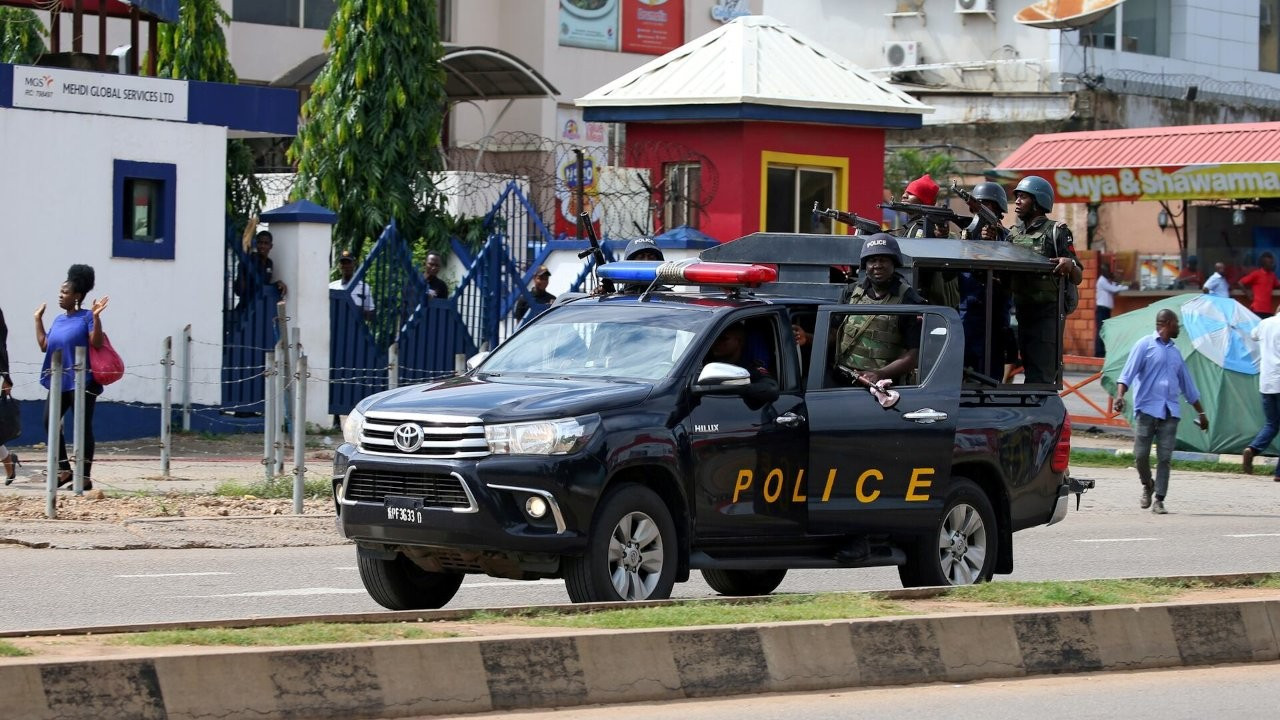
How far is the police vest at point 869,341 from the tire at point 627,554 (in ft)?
6.29

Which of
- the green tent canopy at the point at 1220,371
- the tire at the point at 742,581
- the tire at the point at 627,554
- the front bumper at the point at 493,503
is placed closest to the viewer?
the front bumper at the point at 493,503

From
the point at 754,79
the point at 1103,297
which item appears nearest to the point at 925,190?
the point at 754,79

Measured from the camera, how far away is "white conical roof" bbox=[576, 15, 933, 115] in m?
27.8

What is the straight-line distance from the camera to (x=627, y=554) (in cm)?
992

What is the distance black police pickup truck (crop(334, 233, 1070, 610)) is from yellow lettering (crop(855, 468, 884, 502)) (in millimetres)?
15

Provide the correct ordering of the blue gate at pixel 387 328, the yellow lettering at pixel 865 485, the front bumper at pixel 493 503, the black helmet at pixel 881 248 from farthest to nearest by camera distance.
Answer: the blue gate at pixel 387 328
the black helmet at pixel 881 248
the yellow lettering at pixel 865 485
the front bumper at pixel 493 503

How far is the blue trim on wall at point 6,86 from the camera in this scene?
19.7m

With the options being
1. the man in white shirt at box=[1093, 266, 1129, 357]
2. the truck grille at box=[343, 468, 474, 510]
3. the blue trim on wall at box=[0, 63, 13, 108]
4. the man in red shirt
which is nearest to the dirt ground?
the truck grille at box=[343, 468, 474, 510]

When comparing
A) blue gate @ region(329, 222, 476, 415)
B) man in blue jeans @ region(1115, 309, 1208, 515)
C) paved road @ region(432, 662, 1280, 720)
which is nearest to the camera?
paved road @ region(432, 662, 1280, 720)

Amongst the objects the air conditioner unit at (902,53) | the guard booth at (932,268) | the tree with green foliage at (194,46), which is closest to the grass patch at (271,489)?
the guard booth at (932,268)

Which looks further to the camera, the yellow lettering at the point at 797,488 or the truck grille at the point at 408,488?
the yellow lettering at the point at 797,488

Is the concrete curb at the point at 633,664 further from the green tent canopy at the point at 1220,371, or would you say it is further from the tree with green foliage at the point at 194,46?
the tree with green foliage at the point at 194,46

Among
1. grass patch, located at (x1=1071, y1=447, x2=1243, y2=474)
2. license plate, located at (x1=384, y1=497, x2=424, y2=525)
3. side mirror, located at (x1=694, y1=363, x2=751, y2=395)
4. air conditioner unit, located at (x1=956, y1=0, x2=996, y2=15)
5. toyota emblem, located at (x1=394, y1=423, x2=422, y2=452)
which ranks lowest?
grass patch, located at (x1=1071, y1=447, x2=1243, y2=474)

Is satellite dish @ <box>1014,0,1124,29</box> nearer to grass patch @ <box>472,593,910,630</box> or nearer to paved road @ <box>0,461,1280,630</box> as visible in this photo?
paved road @ <box>0,461,1280,630</box>
